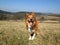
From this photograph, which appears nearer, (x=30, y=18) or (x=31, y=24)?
(x=30, y=18)

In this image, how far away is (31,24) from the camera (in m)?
9.10

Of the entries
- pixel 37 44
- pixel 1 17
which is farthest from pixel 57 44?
pixel 1 17

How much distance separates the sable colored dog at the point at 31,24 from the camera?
346 inches

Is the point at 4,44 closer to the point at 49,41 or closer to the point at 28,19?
the point at 49,41

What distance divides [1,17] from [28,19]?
43.6m

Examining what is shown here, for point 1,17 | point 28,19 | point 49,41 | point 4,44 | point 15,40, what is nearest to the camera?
point 4,44

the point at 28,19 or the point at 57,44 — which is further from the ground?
the point at 28,19

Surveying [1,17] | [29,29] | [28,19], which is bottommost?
[1,17]

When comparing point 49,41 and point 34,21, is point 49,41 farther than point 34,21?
No

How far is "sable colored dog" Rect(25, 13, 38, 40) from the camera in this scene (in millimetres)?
8797

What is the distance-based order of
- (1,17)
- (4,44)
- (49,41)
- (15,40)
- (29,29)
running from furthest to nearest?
(1,17) → (29,29) → (49,41) → (15,40) → (4,44)

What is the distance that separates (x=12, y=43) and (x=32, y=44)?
38.3 inches

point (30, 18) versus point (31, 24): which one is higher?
point (30, 18)

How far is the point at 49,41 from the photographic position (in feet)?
22.0
